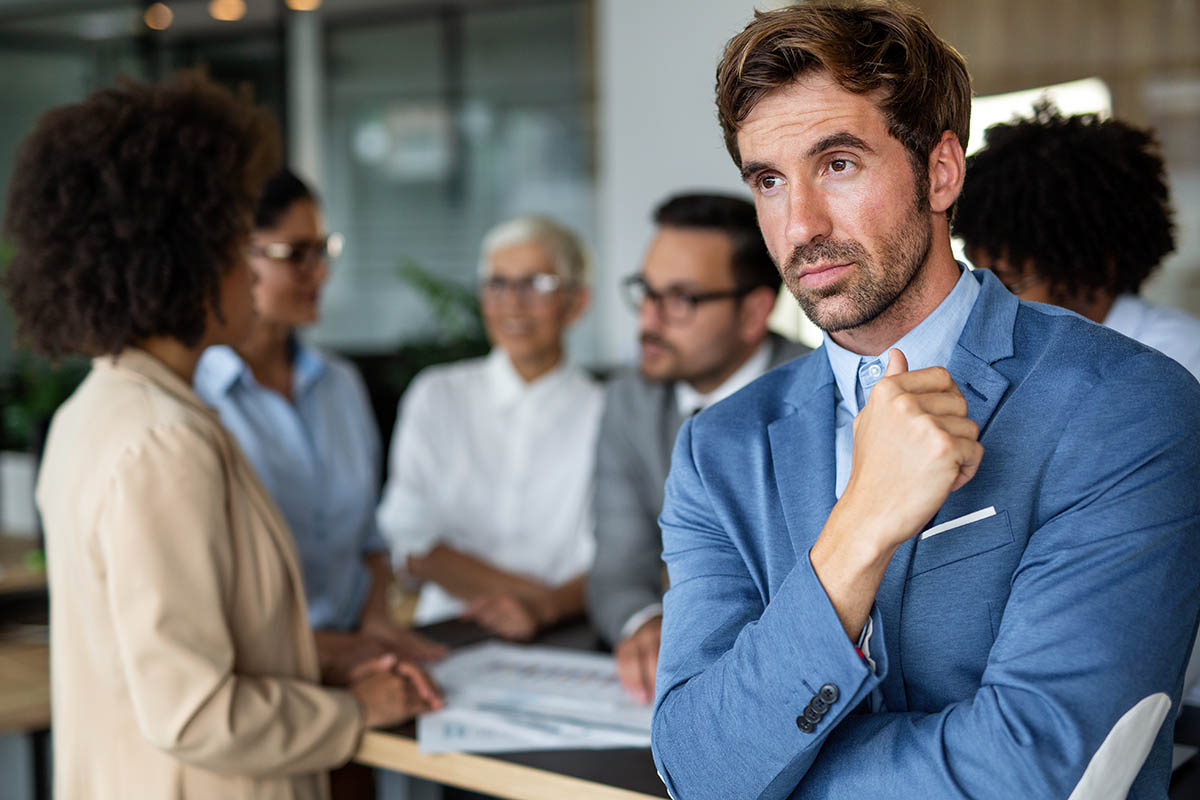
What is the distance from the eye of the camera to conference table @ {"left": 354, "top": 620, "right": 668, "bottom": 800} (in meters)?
1.67

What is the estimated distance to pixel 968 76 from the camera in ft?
4.72

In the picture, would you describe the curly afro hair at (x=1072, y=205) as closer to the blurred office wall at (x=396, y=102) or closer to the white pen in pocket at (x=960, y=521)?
the white pen in pocket at (x=960, y=521)

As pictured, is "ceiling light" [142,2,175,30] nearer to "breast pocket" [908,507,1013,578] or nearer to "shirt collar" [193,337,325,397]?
"shirt collar" [193,337,325,397]

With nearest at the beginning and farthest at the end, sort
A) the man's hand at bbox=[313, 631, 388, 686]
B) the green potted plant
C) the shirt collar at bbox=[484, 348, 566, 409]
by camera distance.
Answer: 1. the man's hand at bbox=[313, 631, 388, 686]
2. the shirt collar at bbox=[484, 348, 566, 409]
3. the green potted plant

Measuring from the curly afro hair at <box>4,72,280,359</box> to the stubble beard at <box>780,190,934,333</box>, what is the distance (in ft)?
3.87

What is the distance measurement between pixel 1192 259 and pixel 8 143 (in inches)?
257

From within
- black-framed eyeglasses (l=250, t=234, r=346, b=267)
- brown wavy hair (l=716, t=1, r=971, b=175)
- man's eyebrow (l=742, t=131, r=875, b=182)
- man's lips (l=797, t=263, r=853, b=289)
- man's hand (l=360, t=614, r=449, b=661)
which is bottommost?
man's hand (l=360, t=614, r=449, b=661)

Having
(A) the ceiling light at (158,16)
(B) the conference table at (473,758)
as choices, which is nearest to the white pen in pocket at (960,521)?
(B) the conference table at (473,758)

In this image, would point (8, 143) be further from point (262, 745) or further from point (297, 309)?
point (262, 745)

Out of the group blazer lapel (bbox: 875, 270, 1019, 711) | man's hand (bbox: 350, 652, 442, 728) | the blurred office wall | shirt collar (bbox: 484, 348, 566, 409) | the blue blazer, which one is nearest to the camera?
the blue blazer

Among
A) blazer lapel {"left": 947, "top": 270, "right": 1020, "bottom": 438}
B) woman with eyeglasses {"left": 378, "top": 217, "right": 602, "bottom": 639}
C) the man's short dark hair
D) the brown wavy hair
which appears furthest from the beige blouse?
woman with eyeglasses {"left": 378, "top": 217, "right": 602, "bottom": 639}

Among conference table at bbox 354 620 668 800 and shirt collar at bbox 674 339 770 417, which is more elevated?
shirt collar at bbox 674 339 770 417

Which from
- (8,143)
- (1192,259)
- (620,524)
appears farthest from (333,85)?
(620,524)

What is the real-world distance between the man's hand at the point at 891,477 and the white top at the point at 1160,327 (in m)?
0.87
